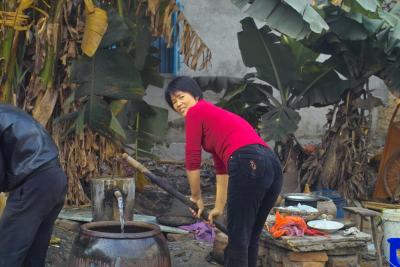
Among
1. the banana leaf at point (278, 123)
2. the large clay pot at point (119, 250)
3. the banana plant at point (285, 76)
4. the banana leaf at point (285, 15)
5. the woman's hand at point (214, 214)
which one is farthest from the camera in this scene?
the banana plant at point (285, 76)

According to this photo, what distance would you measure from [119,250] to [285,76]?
5.47 meters

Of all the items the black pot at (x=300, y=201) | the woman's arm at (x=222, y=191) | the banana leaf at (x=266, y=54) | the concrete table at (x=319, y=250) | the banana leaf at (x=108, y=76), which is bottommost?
the concrete table at (x=319, y=250)

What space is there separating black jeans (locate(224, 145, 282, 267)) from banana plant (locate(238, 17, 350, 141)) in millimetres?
3948

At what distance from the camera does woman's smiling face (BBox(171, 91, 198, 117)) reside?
5.01m

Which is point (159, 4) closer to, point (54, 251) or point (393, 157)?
point (54, 251)

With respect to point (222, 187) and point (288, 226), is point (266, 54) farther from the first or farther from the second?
point (222, 187)

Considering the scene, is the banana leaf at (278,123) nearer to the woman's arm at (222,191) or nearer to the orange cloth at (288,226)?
the orange cloth at (288,226)

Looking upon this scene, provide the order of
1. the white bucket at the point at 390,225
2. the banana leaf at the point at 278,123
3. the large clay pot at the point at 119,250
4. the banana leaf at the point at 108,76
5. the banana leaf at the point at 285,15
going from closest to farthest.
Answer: the large clay pot at the point at 119,250, the white bucket at the point at 390,225, the banana leaf at the point at 285,15, the banana leaf at the point at 108,76, the banana leaf at the point at 278,123

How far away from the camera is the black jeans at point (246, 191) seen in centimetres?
476

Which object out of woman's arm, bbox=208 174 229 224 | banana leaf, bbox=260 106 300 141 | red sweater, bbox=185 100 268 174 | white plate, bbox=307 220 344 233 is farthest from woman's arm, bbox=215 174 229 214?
banana leaf, bbox=260 106 300 141

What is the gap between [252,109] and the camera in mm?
9789

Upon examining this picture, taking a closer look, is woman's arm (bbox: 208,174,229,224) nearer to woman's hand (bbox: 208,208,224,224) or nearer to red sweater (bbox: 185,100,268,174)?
woman's hand (bbox: 208,208,224,224)

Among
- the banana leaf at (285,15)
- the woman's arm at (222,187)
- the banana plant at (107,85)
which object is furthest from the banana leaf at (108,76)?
the woman's arm at (222,187)

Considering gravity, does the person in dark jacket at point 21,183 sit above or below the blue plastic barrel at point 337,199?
above
